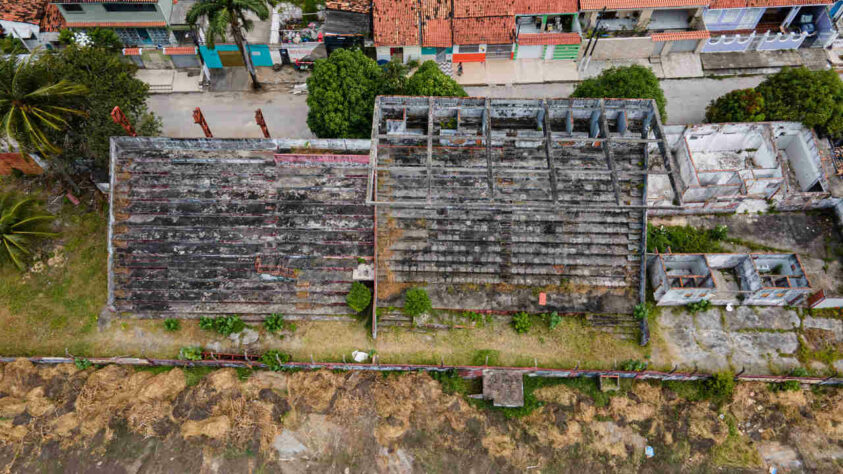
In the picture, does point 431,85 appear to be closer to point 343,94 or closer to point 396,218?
point 343,94

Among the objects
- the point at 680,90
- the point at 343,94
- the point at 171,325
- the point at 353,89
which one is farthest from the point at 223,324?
the point at 680,90

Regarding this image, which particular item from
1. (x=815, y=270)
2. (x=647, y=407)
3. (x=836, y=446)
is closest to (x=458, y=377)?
(x=647, y=407)

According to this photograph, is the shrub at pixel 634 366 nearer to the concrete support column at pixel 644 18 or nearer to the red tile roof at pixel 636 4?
the red tile roof at pixel 636 4

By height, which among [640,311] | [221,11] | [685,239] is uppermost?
[221,11]

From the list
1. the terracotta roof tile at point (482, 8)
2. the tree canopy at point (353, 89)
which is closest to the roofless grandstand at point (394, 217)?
the tree canopy at point (353, 89)

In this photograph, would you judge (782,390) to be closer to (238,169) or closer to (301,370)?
(301,370)

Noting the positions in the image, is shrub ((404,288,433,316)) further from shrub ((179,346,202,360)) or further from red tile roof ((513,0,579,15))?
red tile roof ((513,0,579,15))

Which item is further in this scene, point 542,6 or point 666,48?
point 666,48

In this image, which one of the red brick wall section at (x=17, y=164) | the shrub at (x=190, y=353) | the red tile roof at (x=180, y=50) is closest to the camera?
the shrub at (x=190, y=353)
